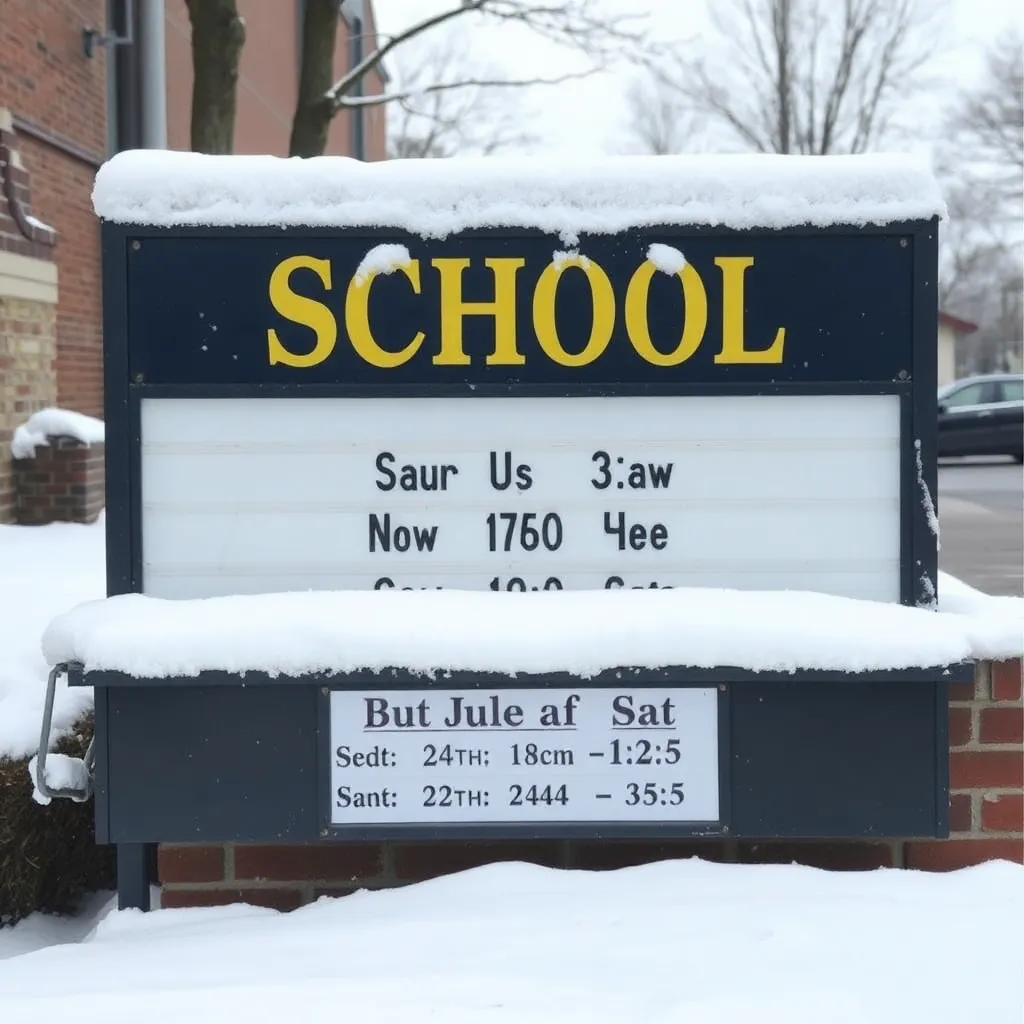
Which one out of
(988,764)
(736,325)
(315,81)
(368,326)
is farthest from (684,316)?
(315,81)

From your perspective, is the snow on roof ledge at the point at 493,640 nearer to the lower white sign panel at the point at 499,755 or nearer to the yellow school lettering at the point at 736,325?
the lower white sign panel at the point at 499,755

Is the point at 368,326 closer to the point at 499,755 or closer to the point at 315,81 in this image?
the point at 499,755

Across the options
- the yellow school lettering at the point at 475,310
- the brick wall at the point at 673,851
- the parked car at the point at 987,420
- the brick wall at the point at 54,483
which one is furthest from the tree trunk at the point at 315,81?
the parked car at the point at 987,420

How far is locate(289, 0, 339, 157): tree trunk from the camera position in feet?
37.8

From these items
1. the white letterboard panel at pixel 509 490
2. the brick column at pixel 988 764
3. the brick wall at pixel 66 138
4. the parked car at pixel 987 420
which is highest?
the brick wall at pixel 66 138

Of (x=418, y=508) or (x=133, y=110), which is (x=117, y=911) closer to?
(x=418, y=508)

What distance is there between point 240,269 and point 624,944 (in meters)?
1.68

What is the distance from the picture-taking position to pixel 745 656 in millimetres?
3045

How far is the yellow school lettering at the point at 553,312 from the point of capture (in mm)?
3213

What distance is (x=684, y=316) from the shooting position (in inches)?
127

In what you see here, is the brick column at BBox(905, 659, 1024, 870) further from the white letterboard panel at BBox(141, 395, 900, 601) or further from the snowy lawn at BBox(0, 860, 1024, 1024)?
the white letterboard panel at BBox(141, 395, 900, 601)

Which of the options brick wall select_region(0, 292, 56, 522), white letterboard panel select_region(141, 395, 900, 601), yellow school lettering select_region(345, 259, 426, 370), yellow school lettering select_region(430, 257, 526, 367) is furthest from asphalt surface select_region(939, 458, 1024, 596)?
yellow school lettering select_region(345, 259, 426, 370)

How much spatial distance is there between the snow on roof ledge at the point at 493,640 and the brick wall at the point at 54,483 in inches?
236

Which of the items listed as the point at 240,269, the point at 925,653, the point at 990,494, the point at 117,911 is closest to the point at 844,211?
the point at 925,653
